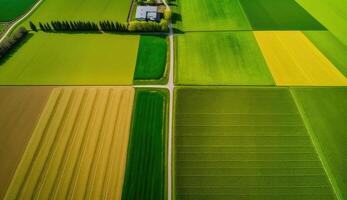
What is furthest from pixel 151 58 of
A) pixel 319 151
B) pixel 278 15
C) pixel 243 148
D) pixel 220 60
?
pixel 278 15

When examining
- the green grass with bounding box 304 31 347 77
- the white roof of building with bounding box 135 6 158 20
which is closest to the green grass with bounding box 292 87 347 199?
the green grass with bounding box 304 31 347 77

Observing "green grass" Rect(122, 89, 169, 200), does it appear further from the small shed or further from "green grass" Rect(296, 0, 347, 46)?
"green grass" Rect(296, 0, 347, 46)

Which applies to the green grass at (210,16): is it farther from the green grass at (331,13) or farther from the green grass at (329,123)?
the green grass at (329,123)

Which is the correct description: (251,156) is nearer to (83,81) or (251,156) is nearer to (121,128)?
(121,128)

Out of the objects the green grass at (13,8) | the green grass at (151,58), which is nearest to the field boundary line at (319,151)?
the green grass at (151,58)

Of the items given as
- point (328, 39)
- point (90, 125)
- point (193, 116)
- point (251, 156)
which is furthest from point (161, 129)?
point (328, 39)

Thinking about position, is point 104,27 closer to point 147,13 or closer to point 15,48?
point 147,13
